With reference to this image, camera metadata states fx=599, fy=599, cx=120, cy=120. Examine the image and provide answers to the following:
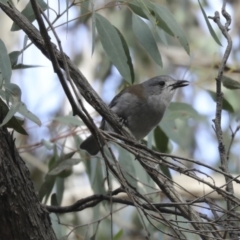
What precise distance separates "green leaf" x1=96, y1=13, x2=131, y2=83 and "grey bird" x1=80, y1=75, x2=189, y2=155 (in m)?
0.86

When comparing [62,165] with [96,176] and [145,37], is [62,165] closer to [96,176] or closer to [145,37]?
[96,176]

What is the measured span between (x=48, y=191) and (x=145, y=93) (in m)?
0.95

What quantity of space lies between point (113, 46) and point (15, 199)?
2.74 feet

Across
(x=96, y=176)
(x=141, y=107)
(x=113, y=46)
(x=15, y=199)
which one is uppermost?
(x=141, y=107)

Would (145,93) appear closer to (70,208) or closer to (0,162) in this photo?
(70,208)

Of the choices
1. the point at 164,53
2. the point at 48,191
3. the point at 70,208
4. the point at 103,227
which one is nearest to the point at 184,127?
the point at 103,227

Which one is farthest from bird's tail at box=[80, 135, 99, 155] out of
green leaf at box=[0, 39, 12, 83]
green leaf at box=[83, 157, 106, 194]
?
green leaf at box=[0, 39, 12, 83]

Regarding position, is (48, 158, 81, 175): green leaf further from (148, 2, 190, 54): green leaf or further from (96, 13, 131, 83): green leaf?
(148, 2, 190, 54): green leaf

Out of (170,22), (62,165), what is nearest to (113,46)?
(170,22)

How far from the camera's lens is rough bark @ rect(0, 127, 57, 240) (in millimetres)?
1775

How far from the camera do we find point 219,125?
7.53 ft

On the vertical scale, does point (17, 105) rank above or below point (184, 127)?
below

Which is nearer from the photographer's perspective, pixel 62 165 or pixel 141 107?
pixel 62 165

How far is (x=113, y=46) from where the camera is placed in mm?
2381
